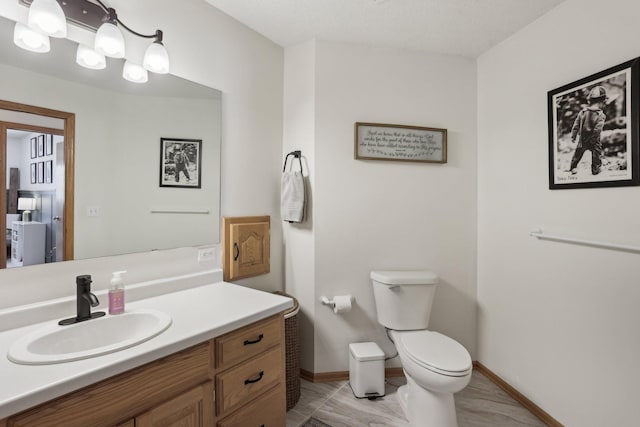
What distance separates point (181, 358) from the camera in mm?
1041

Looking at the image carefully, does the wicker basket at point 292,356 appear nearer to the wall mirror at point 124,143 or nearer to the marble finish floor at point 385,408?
the marble finish floor at point 385,408

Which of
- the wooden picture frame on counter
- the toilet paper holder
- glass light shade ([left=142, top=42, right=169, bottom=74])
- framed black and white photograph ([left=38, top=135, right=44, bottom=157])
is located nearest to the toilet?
the toilet paper holder

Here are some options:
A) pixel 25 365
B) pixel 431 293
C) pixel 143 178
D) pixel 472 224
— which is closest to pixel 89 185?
pixel 143 178

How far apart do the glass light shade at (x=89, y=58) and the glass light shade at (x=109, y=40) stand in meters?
0.03

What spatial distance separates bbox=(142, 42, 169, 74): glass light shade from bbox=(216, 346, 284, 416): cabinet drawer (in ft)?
4.63

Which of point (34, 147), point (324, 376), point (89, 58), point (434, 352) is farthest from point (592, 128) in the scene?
point (34, 147)

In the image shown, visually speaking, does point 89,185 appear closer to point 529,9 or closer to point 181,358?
point 181,358

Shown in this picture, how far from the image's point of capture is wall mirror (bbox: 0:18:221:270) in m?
1.17

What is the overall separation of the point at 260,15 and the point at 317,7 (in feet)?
1.18

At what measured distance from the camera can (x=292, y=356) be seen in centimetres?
189

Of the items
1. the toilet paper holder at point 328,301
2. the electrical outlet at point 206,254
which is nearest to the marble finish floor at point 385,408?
the toilet paper holder at point 328,301

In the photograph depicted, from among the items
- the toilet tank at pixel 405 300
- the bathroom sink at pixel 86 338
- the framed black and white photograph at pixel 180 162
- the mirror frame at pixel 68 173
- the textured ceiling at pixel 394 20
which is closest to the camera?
the bathroom sink at pixel 86 338

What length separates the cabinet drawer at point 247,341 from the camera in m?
1.18

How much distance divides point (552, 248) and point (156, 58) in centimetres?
234
